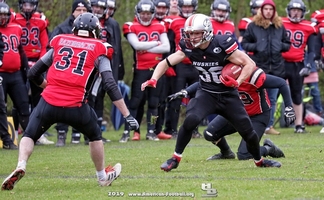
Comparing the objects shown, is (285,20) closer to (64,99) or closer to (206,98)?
(206,98)

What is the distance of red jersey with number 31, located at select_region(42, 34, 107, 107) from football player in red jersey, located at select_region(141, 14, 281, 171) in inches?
36.1

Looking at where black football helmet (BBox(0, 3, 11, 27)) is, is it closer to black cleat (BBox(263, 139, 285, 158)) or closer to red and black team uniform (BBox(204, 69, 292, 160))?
red and black team uniform (BBox(204, 69, 292, 160))

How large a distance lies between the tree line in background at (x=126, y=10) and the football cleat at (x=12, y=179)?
9.40m

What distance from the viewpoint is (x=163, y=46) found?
42.8 ft

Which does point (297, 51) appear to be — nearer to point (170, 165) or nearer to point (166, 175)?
point (170, 165)

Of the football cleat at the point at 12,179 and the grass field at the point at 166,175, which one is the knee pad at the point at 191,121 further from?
the football cleat at the point at 12,179

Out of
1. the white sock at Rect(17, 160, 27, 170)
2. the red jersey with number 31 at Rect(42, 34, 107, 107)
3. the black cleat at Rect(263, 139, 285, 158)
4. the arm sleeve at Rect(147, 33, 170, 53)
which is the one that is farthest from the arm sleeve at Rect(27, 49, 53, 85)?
the arm sleeve at Rect(147, 33, 170, 53)

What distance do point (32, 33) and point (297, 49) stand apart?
452cm

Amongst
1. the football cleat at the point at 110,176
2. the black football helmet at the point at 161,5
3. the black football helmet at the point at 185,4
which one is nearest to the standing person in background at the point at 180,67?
the black football helmet at the point at 185,4

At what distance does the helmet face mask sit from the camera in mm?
13078

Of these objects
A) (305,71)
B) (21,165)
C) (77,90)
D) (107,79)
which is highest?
(107,79)

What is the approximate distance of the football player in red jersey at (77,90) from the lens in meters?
7.41

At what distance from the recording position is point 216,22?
44.4 feet

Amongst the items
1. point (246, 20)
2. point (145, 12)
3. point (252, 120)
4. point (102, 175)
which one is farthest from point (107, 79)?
point (246, 20)
